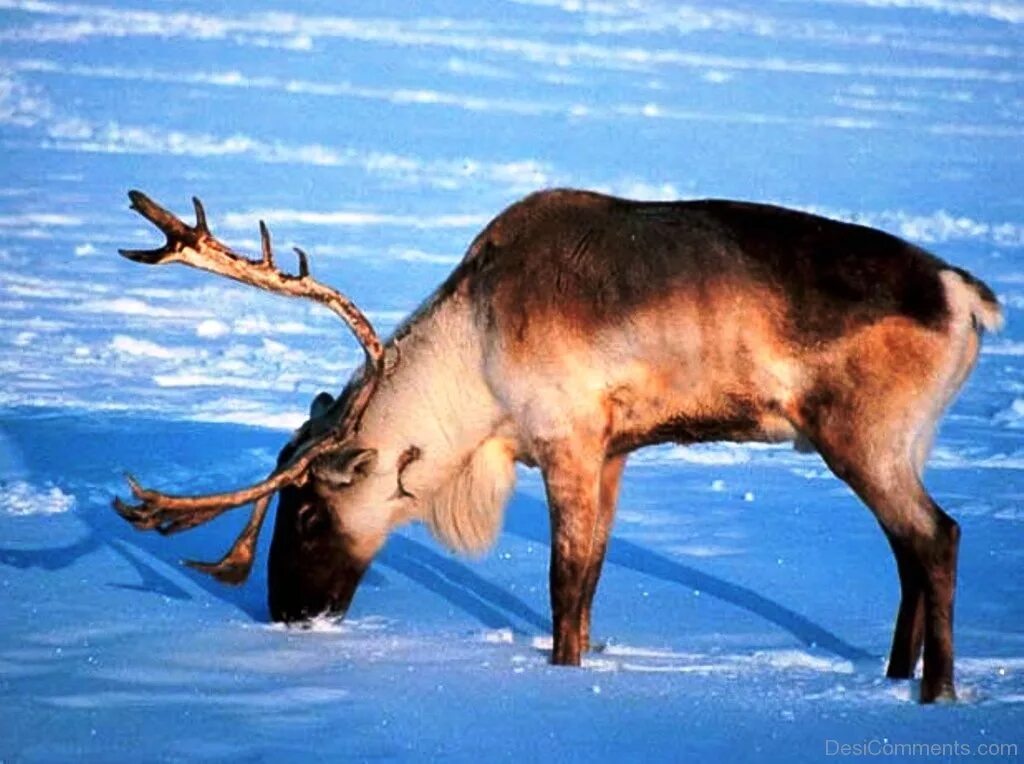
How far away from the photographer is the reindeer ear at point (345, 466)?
24.1ft

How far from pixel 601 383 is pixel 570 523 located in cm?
43

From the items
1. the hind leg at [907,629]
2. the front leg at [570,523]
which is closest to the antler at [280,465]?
the front leg at [570,523]

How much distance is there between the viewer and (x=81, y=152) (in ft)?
58.7

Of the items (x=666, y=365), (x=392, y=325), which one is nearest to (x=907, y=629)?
(x=666, y=365)

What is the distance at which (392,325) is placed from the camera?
12336mm

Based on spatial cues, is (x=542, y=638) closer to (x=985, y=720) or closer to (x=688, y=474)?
(x=985, y=720)

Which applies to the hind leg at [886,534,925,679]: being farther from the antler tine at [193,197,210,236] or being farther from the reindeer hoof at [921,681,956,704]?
the antler tine at [193,197,210,236]

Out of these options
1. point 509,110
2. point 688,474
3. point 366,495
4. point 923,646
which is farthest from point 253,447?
point 509,110

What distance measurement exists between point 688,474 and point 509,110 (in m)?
10.0

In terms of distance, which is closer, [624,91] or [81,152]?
[81,152]

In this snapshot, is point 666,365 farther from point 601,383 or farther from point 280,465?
point 280,465

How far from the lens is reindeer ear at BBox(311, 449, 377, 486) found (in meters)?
7.34

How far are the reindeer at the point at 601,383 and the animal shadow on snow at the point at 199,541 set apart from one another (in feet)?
1.29

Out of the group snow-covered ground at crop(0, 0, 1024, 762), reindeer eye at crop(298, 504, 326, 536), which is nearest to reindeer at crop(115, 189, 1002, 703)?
reindeer eye at crop(298, 504, 326, 536)
